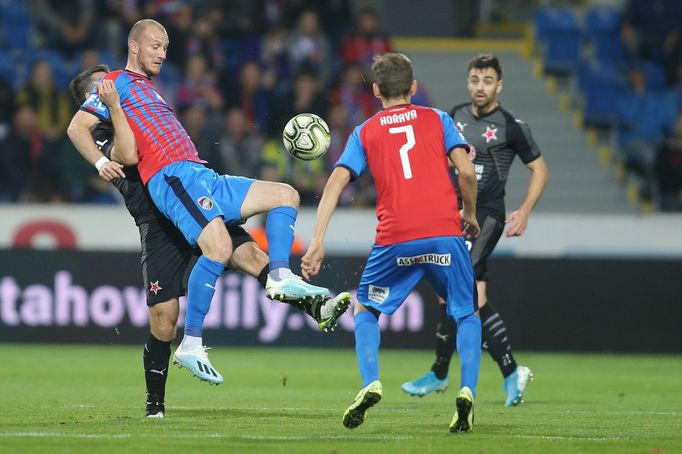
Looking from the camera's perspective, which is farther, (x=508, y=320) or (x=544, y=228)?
(x=544, y=228)

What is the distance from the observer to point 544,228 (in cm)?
1638

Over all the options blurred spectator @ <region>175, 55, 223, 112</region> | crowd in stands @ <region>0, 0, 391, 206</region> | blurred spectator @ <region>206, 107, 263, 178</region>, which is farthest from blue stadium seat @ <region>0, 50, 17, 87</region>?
blurred spectator @ <region>206, 107, 263, 178</region>

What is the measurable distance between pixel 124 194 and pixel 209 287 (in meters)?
0.87

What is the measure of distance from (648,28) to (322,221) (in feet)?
46.1

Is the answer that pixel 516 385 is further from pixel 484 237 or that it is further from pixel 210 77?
pixel 210 77

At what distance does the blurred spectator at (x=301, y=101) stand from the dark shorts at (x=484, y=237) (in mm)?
6608

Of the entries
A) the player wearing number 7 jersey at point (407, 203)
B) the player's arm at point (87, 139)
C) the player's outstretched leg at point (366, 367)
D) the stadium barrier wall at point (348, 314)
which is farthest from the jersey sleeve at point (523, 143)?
the stadium barrier wall at point (348, 314)

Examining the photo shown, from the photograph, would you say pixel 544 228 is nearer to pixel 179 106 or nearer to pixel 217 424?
pixel 179 106

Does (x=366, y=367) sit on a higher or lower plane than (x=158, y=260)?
lower

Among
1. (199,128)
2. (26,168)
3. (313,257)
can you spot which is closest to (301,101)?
(199,128)

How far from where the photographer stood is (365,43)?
18.1 meters

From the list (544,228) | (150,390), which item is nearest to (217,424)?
(150,390)

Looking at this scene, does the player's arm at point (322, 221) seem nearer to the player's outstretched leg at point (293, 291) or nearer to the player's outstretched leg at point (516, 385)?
the player's outstretched leg at point (293, 291)

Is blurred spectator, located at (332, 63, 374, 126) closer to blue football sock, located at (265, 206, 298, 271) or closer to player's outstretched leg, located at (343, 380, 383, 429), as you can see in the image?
blue football sock, located at (265, 206, 298, 271)
